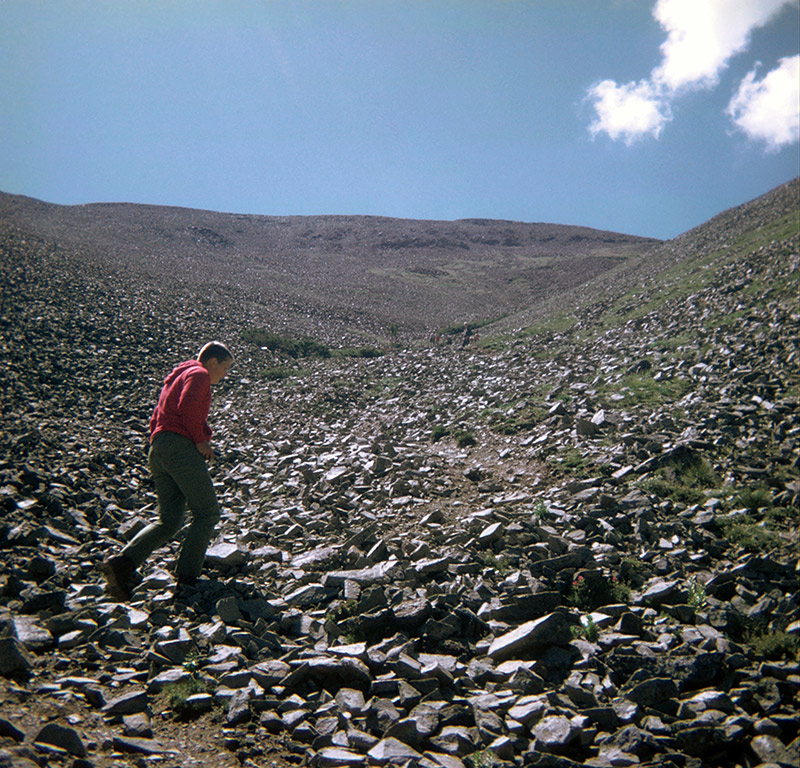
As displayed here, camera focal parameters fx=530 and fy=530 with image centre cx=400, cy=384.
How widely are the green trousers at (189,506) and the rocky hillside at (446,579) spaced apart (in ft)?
1.14

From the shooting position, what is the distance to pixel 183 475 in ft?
17.8

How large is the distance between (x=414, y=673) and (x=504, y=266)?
60265 mm

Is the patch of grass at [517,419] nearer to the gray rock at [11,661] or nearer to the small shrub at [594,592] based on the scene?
the small shrub at [594,592]

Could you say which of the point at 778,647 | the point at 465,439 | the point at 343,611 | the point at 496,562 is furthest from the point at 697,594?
the point at 465,439

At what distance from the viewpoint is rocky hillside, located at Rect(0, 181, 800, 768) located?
3.29 m

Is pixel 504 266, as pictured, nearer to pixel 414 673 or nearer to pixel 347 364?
pixel 347 364

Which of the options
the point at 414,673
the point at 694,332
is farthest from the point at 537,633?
the point at 694,332

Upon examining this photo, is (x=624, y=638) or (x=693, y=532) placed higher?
(x=693, y=532)

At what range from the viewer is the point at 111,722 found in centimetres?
336

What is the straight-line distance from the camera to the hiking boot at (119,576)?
5.12 metres

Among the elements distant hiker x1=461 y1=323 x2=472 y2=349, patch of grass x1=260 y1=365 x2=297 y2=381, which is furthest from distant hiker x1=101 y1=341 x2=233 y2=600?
distant hiker x1=461 y1=323 x2=472 y2=349

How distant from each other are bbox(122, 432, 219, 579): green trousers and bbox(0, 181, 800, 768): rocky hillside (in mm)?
349

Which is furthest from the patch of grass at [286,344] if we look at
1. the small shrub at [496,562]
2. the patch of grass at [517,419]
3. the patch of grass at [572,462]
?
the small shrub at [496,562]

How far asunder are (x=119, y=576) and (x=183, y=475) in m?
1.11
